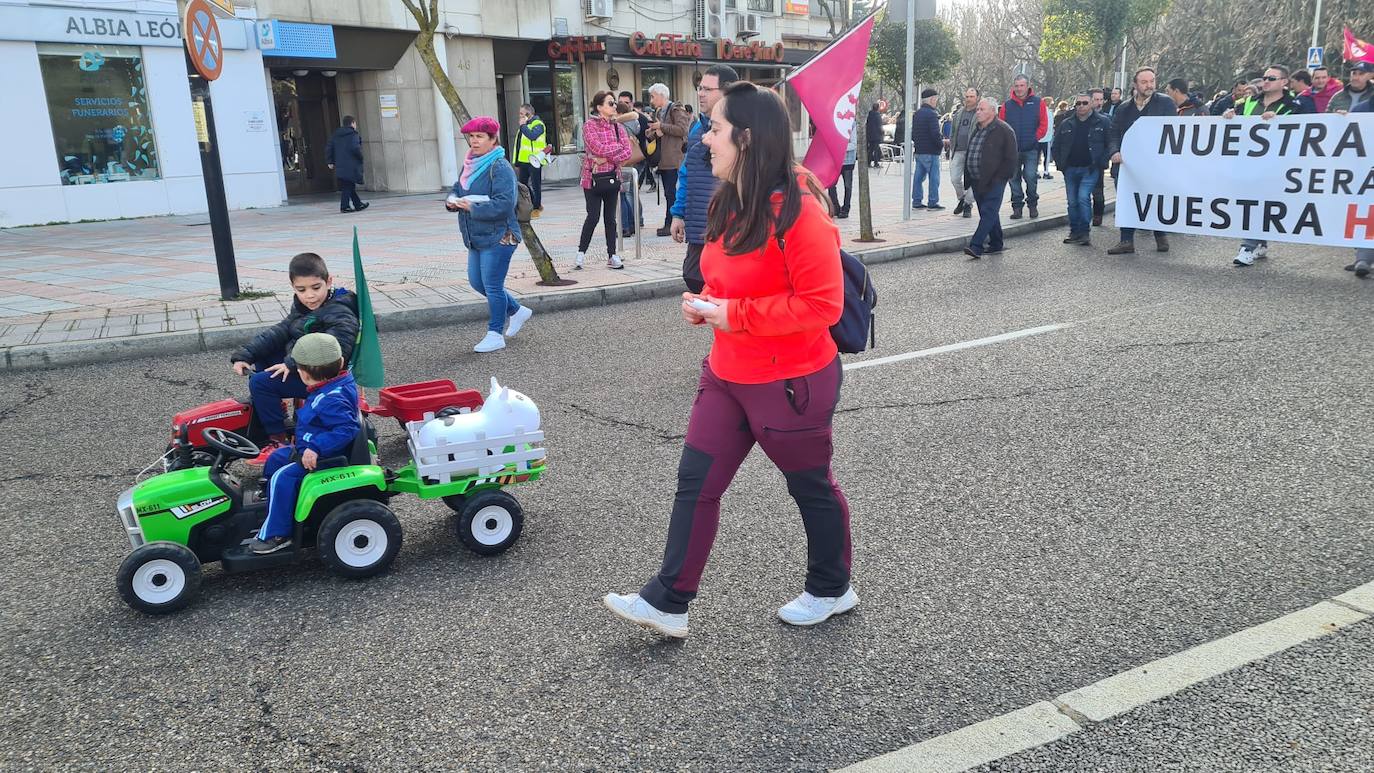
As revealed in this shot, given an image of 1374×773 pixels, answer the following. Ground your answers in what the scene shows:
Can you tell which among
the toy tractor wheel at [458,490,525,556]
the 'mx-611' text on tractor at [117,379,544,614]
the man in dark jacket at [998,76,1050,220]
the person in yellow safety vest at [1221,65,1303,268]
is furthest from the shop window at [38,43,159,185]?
the person in yellow safety vest at [1221,65,1303,268]

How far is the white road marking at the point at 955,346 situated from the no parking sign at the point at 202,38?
5901mm

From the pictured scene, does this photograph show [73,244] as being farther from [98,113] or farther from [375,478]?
[375,478]

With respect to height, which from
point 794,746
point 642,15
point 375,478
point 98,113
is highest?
point 642,15

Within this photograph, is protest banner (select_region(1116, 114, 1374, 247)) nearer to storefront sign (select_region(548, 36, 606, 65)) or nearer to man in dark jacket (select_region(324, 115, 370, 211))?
man in dark jacket (select_region(324, 115, 370, 211))

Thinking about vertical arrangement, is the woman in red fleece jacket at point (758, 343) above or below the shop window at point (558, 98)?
below

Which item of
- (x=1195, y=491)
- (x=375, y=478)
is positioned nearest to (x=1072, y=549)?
(x=1195, y=491)

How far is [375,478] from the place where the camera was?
3881 mm

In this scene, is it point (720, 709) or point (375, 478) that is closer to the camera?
point (720, 709)

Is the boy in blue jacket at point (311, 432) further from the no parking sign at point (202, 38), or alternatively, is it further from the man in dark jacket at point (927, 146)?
the man in dark jacket at point (927, 146)

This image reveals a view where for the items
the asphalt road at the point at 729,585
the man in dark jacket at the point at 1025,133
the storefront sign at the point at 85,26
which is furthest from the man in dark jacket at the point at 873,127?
the storefront sign at the point at 85,26

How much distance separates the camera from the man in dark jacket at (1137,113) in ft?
36.9

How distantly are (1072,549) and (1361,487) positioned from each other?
156 cm

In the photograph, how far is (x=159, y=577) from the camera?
3578mm

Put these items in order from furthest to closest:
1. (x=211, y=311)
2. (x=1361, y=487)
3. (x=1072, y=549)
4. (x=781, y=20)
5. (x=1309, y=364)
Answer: (x=781, y=20) → (x=211, y=311) → (x=1309, y=364) → (x=1361, y=487) → (x=1072, y=549)
